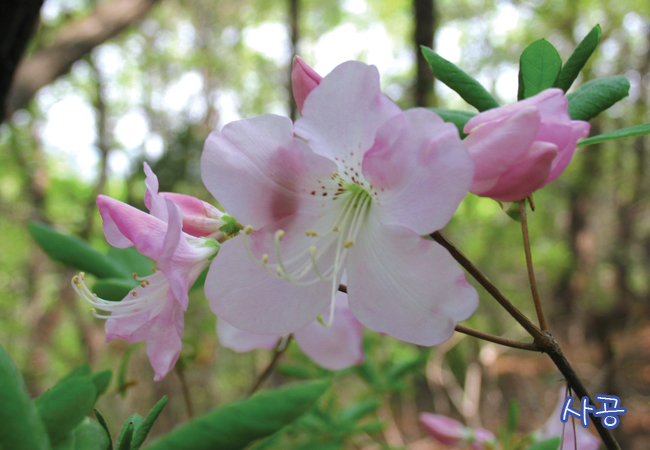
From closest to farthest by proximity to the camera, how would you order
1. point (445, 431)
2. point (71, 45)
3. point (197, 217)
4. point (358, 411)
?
point (197, 217) < point (445, 431) < point (358, 411) < point (71, 45)

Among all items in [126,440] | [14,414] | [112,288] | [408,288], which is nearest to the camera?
[14,414]

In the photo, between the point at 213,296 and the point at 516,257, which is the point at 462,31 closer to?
the point at 516,257

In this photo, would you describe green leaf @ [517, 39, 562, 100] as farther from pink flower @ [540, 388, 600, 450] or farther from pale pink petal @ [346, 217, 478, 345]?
pink flower @ [540, 388, 600, 450]

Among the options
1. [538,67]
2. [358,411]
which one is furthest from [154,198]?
[358,411]

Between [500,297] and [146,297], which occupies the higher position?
[500,297]

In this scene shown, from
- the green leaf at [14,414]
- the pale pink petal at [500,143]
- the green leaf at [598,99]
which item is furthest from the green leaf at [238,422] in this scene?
the green leaf at [598,99]

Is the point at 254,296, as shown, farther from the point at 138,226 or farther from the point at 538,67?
the point at 538,67
